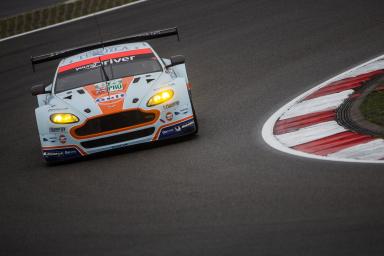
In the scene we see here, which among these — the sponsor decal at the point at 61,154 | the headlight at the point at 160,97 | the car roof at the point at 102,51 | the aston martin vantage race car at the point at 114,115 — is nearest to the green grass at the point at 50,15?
the car roof at the point at 102,51

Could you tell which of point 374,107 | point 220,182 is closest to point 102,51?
point 374,107

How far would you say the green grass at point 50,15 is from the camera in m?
20.1

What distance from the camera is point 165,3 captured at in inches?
786

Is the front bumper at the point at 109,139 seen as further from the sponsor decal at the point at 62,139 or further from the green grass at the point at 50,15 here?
the green grass at the point at 50,15

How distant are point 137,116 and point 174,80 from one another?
703 mm

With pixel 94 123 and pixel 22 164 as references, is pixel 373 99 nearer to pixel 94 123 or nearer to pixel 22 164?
pixel 94 123

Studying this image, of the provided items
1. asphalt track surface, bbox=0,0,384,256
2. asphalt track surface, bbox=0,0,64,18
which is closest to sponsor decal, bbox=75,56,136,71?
asphalt track surface, bbox=0,0,384,256

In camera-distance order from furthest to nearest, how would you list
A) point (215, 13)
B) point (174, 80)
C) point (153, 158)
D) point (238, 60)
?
point (215, 13)
point (238, 60)
point (174, 80)
point (153, 158)

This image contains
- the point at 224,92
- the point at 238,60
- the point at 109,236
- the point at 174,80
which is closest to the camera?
the point at 109,236

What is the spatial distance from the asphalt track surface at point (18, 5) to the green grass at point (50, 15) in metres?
0.87

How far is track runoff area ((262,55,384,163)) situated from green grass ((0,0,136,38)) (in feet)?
30.5

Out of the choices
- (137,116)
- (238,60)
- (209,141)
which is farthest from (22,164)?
(238,60)

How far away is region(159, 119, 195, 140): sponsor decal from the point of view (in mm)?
9844

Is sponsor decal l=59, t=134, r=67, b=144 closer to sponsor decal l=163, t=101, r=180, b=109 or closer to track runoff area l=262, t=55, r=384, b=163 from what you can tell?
sponsor decal l=163, t=101, r=180, b=109
